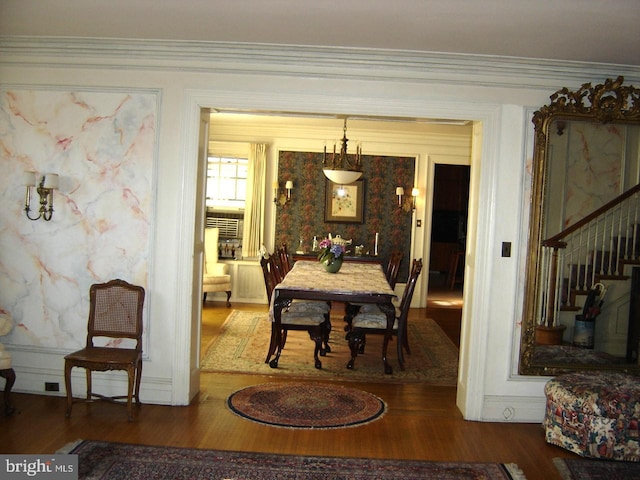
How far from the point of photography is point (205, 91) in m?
4.04

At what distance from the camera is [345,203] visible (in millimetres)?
8766

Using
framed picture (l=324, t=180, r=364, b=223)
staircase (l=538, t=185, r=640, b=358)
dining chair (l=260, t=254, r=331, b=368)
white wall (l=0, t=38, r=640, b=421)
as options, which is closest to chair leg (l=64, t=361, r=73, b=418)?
white wall (l=0, t=38, r=640, b=421)

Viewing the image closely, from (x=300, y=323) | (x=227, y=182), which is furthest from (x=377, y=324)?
(x=227, y=182)

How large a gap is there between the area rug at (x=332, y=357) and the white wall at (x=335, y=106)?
3.26ft

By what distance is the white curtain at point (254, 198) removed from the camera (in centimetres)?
855

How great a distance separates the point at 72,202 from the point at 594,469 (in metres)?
3.85

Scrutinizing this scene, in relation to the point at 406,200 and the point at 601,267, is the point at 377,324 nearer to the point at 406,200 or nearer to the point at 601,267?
the point at 601,267

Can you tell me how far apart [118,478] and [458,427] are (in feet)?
7.32

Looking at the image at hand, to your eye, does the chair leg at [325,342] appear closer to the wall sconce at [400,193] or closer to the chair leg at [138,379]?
the chair leg at [138,379]

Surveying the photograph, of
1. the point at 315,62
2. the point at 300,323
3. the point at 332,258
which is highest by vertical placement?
the point at 315,62

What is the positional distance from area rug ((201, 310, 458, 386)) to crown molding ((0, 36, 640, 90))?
2566mm

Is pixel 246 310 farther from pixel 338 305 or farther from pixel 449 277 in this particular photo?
pixel 449 277

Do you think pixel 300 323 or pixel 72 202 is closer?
pixel 72 202

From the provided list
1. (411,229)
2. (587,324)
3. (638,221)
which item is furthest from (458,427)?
(411,229)
